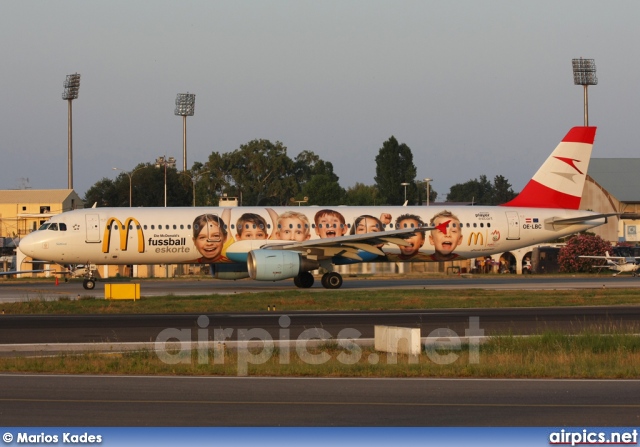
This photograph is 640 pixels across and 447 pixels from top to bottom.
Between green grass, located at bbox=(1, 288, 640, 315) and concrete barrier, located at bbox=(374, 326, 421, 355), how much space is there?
424 inches

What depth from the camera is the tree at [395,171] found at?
380 feet

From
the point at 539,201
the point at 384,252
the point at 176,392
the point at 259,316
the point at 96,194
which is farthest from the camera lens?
the point at 96,194

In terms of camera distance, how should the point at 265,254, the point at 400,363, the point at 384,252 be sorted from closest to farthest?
1. the point at 400,363
2. the point at 265,254
3. the point at 384,252

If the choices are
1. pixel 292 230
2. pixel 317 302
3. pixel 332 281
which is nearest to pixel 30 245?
pixel 292 230

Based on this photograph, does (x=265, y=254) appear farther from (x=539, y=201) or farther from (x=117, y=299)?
(x=539, y=201)

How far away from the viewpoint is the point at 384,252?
3984cm

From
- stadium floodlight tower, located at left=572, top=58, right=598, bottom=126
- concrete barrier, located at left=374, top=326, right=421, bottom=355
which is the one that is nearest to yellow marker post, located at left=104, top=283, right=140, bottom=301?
concrete barrier, located at left=374, top=326, right=421, bottom=355

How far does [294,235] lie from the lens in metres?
40.2

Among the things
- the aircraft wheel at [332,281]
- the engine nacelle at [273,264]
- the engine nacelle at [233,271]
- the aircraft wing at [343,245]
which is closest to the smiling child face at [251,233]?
the aircraft wing at [343,245]

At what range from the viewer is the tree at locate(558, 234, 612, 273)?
198 ft

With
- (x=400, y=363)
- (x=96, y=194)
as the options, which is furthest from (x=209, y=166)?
(x=400, y=363)

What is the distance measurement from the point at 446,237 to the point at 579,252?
76.6 feet

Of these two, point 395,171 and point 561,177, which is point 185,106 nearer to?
point 395,171

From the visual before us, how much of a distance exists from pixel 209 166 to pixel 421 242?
10495 centimetres
